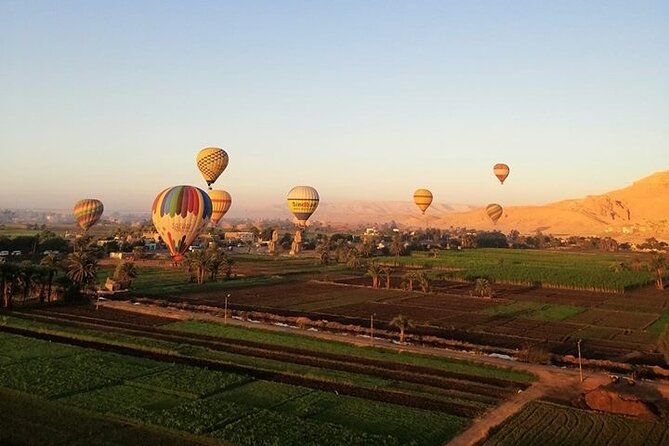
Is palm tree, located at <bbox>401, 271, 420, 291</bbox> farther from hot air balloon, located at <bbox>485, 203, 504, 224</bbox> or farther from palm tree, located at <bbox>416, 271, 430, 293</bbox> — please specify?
hot air balloon, located at <bbox>485, 203, 504, 224</bbox>

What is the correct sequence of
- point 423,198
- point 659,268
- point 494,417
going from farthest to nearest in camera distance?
1. point 423,198
2. point 659,268
3. point 494,417

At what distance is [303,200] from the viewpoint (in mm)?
121812

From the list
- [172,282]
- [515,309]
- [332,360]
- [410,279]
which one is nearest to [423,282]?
[410,279]

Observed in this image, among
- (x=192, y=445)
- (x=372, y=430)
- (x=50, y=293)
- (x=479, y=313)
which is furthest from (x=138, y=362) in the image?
(x=479, y=313)

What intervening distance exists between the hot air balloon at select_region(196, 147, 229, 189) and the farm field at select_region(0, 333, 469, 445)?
6639cm

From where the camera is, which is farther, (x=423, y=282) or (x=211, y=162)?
(x=211, y=162)

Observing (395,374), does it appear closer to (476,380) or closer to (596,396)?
(476,380)

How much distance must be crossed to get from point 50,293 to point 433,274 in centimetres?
5317

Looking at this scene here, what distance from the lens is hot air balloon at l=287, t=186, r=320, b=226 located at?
121938 millimetres

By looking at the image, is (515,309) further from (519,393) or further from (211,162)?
(211,162)

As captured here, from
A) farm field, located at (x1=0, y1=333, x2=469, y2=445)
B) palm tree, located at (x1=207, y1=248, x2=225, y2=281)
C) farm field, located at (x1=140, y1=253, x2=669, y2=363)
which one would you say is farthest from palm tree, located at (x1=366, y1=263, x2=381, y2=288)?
farm field, located at (x1=0, y1=333, x2=469, y2=445)

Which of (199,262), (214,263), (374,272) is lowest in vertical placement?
(374,272)

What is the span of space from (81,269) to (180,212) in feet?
46.6

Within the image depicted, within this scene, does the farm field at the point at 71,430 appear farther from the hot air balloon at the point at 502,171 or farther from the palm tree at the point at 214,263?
the hot air balloon at the point at 502,171
